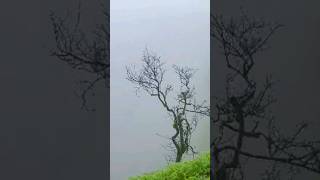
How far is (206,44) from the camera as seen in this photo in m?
2.34

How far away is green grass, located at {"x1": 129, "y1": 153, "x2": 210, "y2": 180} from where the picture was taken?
2311 millimetres

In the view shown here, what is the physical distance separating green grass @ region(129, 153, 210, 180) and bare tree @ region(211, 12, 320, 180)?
23.7 inches

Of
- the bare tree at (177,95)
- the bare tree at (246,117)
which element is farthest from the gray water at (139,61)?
the bare tree at (246,117)

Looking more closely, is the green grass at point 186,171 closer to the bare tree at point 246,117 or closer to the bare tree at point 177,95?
the bare tree at point 177,95

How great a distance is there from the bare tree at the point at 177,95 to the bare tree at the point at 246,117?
0.57 metres

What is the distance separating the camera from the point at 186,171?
2.42 m

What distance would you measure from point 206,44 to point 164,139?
595 millimetres

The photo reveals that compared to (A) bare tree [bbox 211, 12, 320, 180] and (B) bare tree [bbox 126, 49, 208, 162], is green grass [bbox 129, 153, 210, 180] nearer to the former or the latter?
(B) bare tree [bbox 126, 49, 208, 162]
